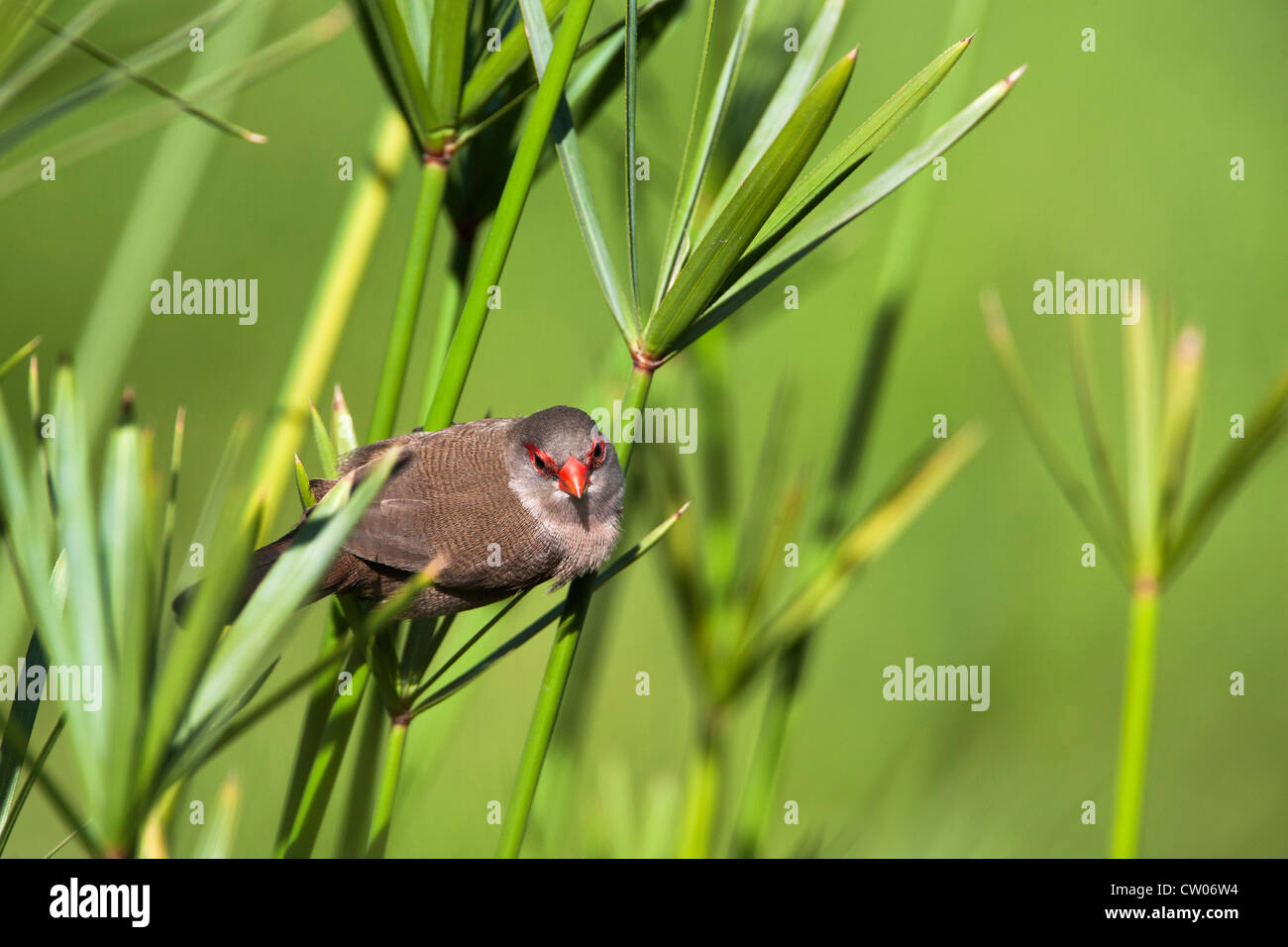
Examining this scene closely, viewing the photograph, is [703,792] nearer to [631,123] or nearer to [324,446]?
[324,446]

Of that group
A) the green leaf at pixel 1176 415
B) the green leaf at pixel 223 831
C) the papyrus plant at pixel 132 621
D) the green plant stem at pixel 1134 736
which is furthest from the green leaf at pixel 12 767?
the green leaf at pixel 1176 415

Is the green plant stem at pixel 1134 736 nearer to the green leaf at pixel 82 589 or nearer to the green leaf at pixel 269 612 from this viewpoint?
the green leaf at pixel 269 612

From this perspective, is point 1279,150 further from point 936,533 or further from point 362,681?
point 362,681

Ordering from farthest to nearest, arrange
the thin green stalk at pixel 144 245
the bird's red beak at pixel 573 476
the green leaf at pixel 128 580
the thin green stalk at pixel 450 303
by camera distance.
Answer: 1. the bird's red beak at pixel 573 476
2. the thin green stalk at pixel 144 245
3. the thin green stalk at pixel 450 303
4. the green leaf at pixel 128 580

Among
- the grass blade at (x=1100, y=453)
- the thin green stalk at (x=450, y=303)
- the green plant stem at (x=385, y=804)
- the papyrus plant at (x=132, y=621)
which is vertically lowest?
the green plant stem at (x=385, y=804)

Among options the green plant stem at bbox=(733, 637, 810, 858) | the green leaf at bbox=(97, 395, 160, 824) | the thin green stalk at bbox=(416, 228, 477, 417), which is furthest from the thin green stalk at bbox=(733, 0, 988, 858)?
the green leaf at bbox=(97, 395, 160, 824)

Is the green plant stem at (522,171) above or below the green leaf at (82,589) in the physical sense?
above

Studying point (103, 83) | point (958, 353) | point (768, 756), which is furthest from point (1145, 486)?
point (958, 353)
